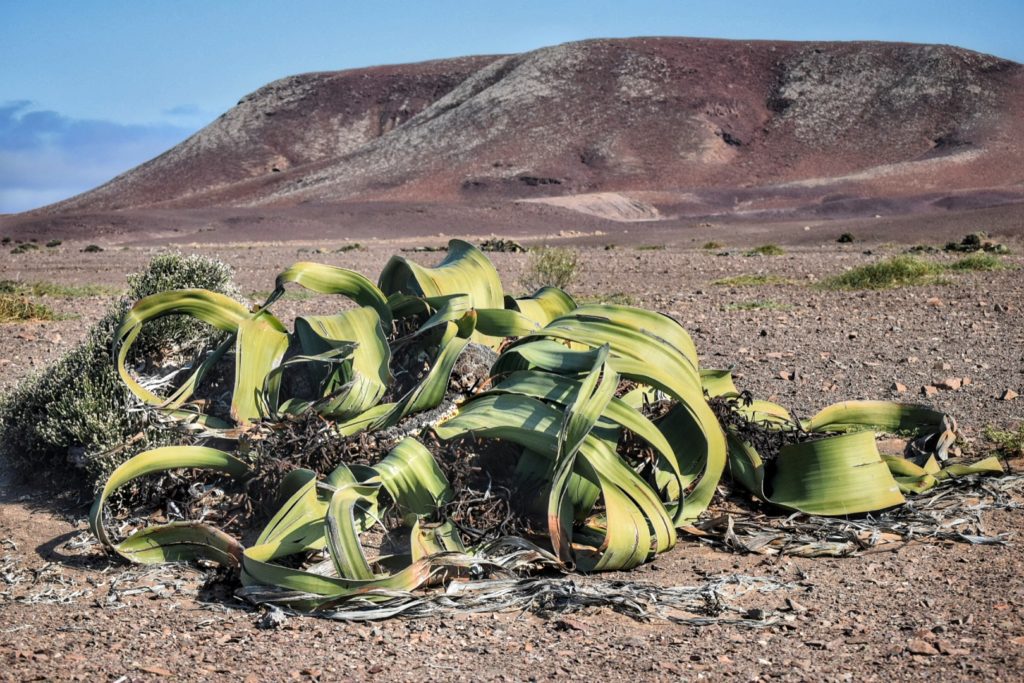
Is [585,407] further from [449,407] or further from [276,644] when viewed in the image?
[276,644]

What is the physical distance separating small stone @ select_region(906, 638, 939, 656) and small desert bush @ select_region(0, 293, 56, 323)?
6.96 m

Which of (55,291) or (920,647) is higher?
(55,291)

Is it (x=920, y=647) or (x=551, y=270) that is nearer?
(x=920, y=647)

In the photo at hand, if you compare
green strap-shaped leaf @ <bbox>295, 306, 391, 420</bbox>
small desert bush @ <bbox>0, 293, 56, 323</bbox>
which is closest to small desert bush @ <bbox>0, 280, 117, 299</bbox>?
small desert bush @ <bbox>0, 293, 56, 323</bbox>

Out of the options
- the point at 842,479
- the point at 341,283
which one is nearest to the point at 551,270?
the point at 341,283

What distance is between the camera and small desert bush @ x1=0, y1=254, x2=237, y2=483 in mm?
3613

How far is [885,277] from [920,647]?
7735 mm

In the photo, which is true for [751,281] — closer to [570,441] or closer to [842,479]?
[842,479]

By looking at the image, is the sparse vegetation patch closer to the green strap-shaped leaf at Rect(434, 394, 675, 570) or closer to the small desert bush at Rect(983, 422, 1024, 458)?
the small desert bush at Rect(983, 422, 1024, 458)

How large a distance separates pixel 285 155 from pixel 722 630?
212 feet

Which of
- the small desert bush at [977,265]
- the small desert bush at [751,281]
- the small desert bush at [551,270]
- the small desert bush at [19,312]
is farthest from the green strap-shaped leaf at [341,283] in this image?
the small desert bush at [977,265]

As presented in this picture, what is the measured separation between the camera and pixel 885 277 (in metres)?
9.72

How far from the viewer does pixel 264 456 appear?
127 inches

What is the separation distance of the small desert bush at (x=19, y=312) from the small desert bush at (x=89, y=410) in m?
3.85
